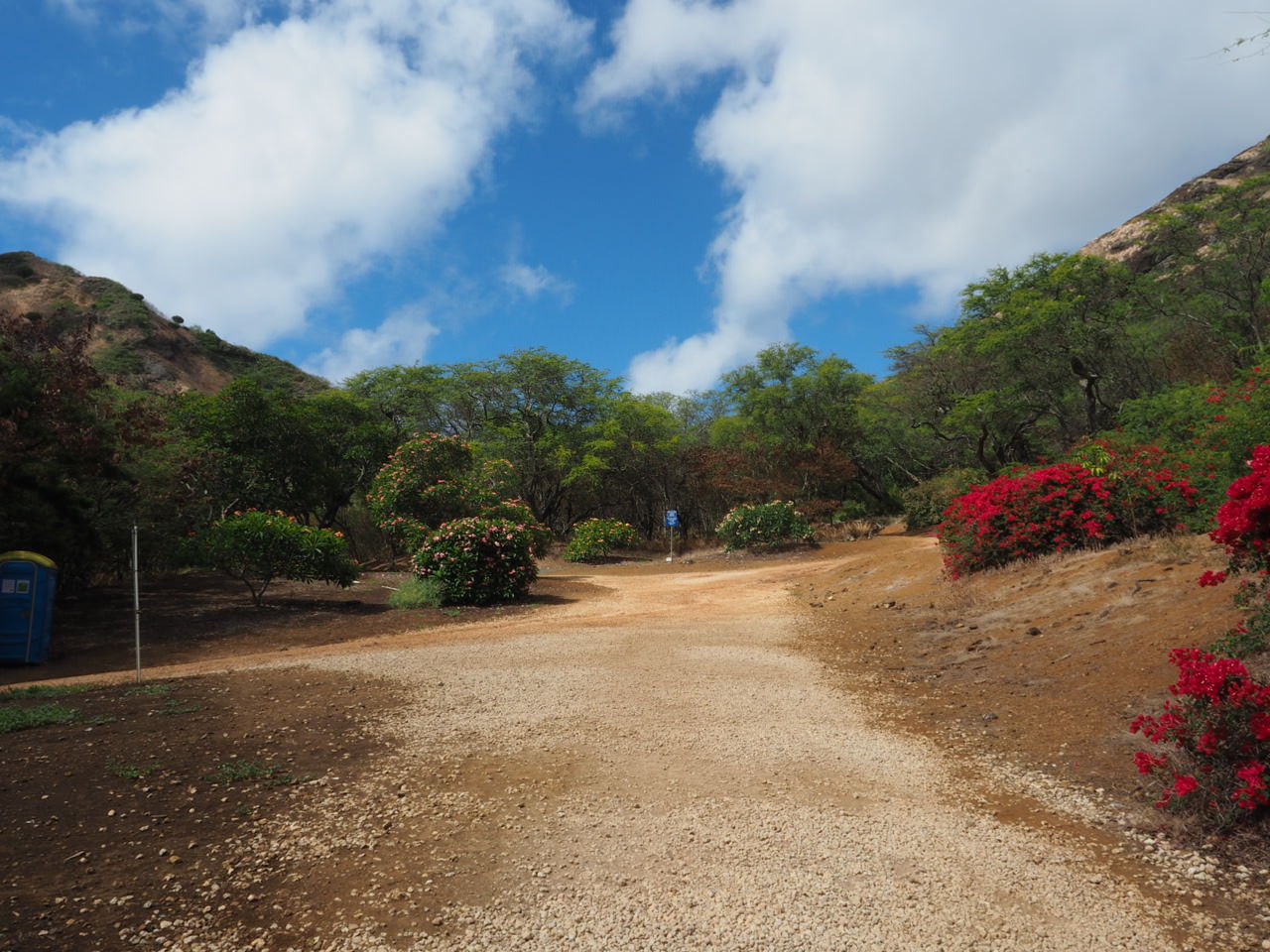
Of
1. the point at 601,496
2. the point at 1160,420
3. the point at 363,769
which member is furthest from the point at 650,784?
the point at 601,496

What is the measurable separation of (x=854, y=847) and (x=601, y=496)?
3082cm

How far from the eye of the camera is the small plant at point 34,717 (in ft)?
16.2

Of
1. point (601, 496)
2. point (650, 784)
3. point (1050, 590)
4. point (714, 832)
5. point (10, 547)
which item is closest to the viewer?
point (714, 832)

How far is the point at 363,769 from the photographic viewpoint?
4.45 metres

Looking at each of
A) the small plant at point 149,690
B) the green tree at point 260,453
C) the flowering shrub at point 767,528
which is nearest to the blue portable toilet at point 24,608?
the small plant at point 149,690

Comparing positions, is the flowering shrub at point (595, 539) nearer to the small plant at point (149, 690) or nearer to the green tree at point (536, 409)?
the green tree at point (536, 409)

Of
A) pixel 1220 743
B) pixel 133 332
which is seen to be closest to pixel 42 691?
pixel 1220 743

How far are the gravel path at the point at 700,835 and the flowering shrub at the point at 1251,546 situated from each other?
2.20 metres

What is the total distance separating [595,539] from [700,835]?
2066 cm

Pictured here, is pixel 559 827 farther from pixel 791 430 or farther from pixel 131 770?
pixel 791 430

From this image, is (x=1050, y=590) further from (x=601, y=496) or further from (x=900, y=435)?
(x=601, y=496)

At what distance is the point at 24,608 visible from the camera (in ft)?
28.9

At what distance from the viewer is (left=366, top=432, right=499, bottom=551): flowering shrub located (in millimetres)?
18219

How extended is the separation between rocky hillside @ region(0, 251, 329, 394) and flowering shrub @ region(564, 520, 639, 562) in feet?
104
